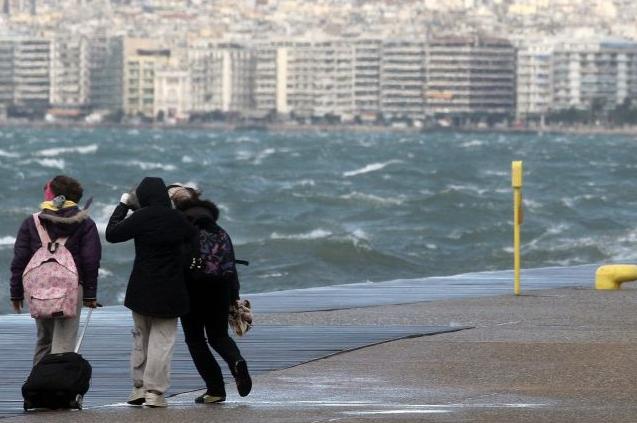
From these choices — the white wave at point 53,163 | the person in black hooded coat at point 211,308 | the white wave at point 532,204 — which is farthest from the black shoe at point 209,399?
the white wave at point 53,163

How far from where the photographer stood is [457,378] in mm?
11844

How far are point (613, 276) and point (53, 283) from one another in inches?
323

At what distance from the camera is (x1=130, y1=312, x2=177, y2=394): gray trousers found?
10.9 meters

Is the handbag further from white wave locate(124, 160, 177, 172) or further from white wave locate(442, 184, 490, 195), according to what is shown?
white wave locate(124, 160, 177, 172)

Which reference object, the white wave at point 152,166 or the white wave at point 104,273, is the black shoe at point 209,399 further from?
the white wave at point 152,166

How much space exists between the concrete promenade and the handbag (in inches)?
13.4

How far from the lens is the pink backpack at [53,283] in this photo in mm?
11078

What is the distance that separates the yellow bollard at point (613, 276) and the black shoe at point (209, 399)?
7.84 m

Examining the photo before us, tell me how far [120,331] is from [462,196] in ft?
162

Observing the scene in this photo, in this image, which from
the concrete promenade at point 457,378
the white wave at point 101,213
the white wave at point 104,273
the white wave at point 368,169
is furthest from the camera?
the white wave at point 368,169

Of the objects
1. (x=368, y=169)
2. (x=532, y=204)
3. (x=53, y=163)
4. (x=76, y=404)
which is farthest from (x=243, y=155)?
(x=76, y=404)

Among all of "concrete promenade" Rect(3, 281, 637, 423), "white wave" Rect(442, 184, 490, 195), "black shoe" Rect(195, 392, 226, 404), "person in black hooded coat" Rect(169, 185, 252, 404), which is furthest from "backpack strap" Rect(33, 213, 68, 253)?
"white wave" Rect(442, 184, 490, 195)

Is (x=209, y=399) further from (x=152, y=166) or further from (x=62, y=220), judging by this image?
(x=152, y=166)

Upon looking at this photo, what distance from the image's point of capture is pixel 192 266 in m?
11.0
